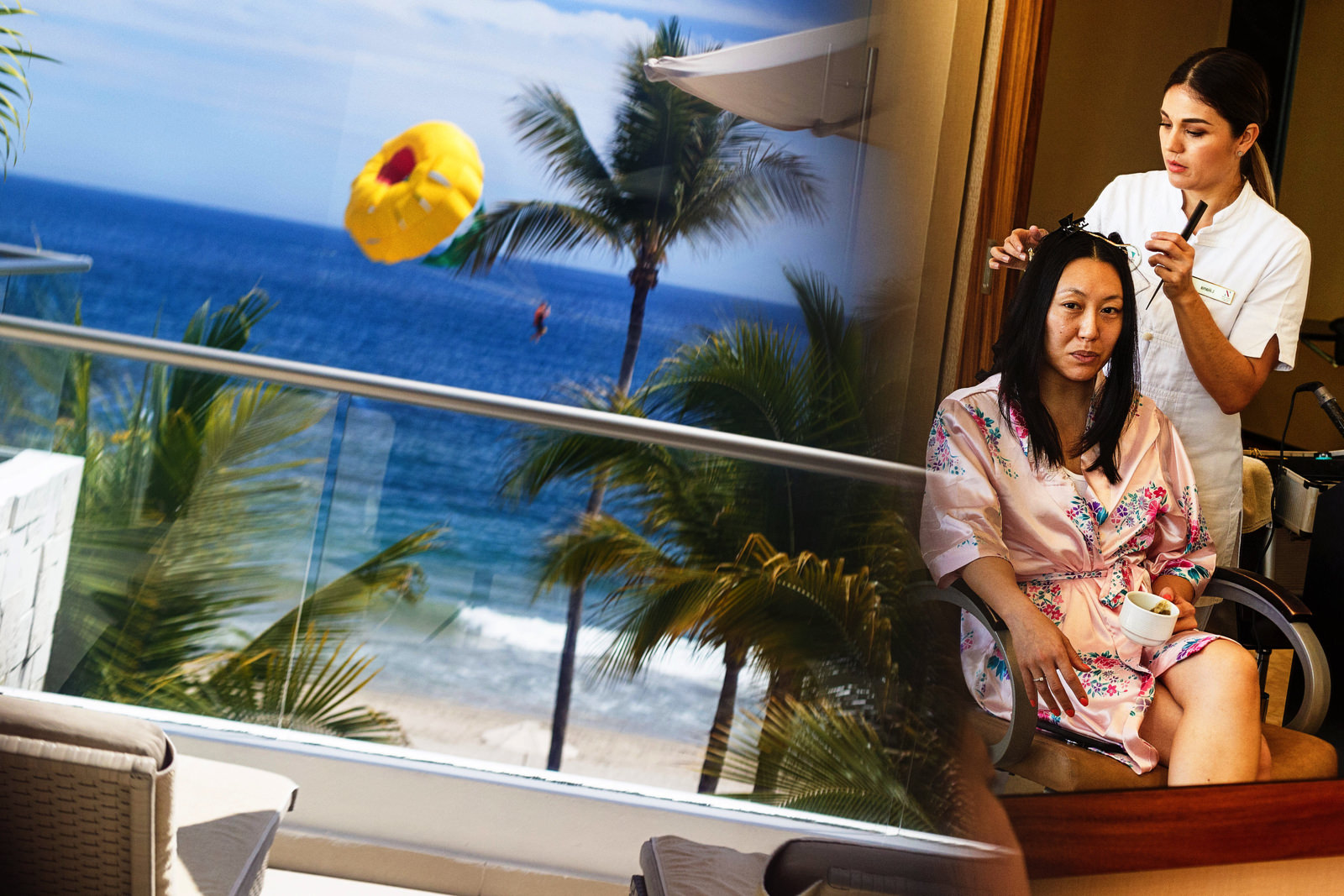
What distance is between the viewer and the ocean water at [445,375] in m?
2.34

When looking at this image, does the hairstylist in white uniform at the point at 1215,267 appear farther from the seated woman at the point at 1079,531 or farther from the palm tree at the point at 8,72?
the palm tree at the point at 8,72

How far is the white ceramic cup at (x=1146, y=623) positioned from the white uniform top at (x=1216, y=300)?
53cm

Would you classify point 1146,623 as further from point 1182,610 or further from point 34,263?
point 34,263

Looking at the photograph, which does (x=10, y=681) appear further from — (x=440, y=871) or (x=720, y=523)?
(x=720, y=523)

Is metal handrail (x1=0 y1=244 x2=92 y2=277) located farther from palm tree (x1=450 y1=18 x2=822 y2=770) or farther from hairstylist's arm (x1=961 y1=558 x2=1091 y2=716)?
hairstylist's arm (x1=961 y1=558 x2=1091 y2=716)

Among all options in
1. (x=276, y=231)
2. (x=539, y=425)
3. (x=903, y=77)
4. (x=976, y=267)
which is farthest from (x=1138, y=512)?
(x=276, y=231)

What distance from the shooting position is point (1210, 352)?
1.68 metres

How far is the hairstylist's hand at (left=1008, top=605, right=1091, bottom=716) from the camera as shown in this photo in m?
1.36

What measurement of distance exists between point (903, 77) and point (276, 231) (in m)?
5.88

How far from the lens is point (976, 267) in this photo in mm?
2270

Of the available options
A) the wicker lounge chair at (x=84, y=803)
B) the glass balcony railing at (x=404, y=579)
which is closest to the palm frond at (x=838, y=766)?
the glass balcony railing at (x=404, y=579)

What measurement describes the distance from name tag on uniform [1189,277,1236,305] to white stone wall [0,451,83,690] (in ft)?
8.30

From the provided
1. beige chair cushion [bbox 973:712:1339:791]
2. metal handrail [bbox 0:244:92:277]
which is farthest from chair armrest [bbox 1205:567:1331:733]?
metal handrail [bbox 0:244:92:277]

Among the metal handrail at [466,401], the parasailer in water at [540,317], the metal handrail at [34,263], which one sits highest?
the parasailer in water at [540,317]
